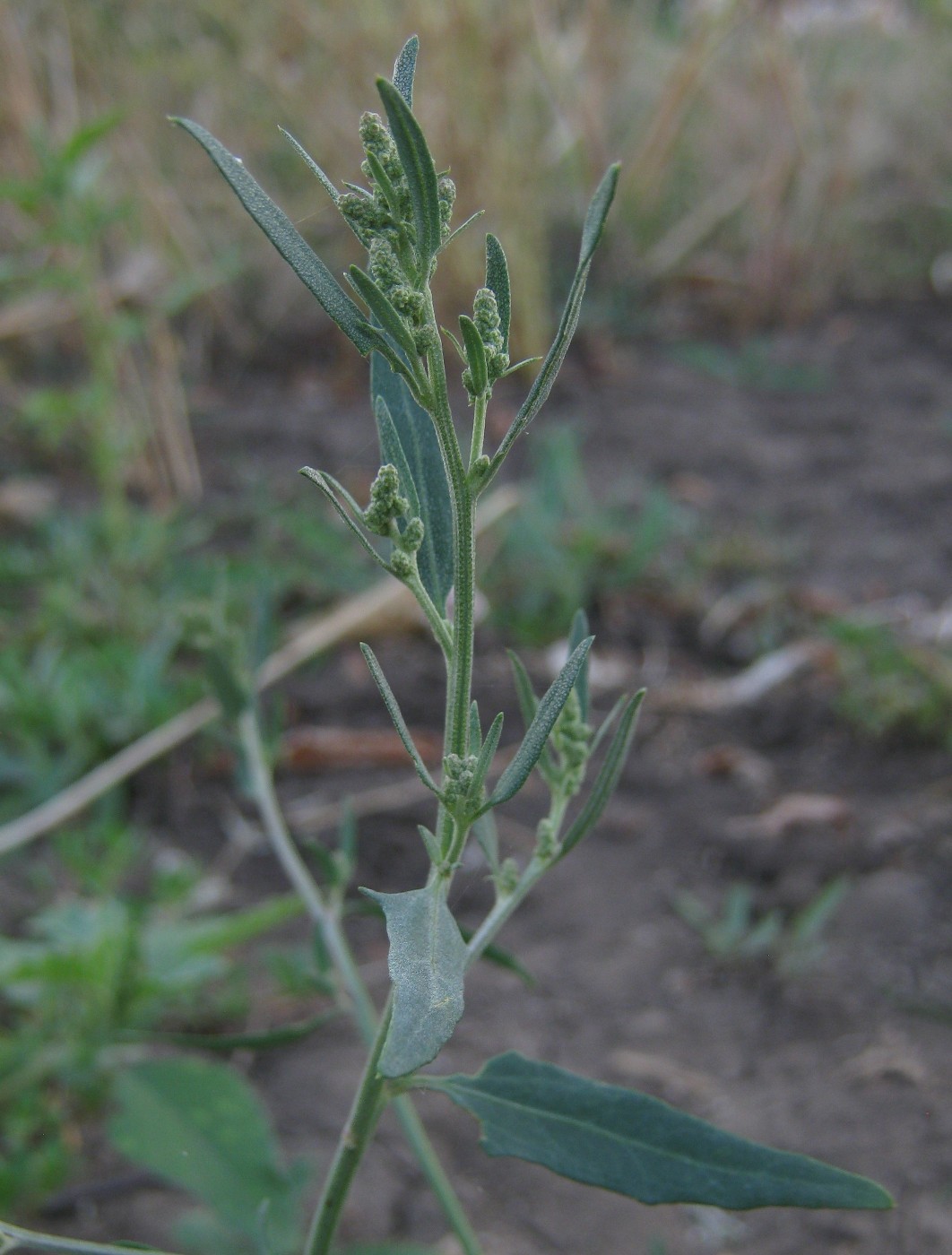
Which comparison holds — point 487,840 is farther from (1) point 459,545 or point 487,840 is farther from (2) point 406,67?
(2) point 406,67

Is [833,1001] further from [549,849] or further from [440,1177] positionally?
[549,849]

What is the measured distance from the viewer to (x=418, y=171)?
0.53 meters

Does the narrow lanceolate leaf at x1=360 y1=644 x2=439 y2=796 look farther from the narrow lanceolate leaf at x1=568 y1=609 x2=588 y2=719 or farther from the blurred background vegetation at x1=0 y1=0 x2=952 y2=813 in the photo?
the blurred background vegetation at x1=0 y1=0 x2=952 y2=813

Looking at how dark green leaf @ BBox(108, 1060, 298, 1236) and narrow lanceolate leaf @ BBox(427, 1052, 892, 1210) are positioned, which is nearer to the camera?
narrow lanceolate leaf @ BBox(427, 1052, 892, 1210)

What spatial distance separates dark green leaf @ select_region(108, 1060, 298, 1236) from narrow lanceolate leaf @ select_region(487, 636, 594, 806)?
72 centimetres

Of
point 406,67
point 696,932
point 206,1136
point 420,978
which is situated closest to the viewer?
point 420,978

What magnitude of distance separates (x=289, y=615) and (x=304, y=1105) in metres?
1.34

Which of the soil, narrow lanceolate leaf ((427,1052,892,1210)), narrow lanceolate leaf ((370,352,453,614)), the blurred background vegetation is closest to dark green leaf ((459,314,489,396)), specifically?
narrow lanceolate leaf ((370,352,453,614))

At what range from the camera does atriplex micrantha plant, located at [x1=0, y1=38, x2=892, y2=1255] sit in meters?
0.54

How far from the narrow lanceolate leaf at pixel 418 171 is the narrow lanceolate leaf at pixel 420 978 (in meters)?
0.32

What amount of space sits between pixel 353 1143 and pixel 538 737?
11.3 inches

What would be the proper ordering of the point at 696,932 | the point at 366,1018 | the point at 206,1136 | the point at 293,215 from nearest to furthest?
the point at 366,1018, the point at 206,1136, the point at 696,932, the point at 293,215

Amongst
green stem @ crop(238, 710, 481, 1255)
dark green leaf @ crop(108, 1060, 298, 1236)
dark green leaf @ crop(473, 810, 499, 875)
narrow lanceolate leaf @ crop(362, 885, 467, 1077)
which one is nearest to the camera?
narrow lanceolate leaf @ crop(362, 885, 467, 1077)

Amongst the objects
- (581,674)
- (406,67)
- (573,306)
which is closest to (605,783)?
(581,674)
